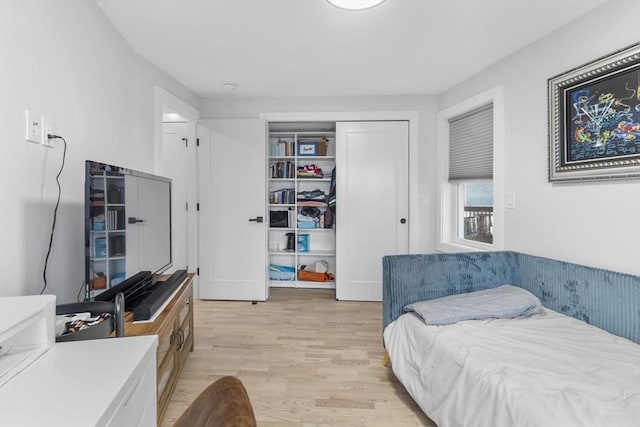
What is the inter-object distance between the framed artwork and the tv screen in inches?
104

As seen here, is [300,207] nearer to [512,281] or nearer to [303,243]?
[303,243]

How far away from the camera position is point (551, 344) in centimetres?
154

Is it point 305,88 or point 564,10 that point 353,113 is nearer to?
point 305,88

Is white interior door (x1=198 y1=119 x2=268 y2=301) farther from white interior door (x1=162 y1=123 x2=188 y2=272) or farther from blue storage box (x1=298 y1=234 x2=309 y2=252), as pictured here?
blue storage box (x1=298 y1=234 x2=309 y2=252)

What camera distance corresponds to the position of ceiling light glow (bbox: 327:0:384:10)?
175 centimetres

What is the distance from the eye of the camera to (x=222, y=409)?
22.5 inches

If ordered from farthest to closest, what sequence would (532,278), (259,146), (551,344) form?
(259,146), (532,278), (551,344)

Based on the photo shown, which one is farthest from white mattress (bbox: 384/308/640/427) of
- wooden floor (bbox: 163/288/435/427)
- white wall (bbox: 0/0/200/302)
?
white wall (bbox: 0/0/200/302)

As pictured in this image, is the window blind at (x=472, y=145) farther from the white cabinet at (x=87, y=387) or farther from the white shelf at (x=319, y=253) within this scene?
the white cabinet at (x=87, y=387)

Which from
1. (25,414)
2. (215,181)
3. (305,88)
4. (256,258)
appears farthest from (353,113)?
(25,414)

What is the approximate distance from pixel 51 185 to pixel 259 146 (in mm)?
2259

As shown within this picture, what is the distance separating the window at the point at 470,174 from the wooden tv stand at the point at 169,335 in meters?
2.51

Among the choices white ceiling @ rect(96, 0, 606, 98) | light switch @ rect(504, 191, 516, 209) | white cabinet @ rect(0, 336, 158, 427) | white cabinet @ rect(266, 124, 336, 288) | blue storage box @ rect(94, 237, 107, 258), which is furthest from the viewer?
white cabinet @ rect(266, 124, 336, 288)

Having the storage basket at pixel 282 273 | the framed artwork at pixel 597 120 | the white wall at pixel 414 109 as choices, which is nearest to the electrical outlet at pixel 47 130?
the white wall at pixel 414 109
